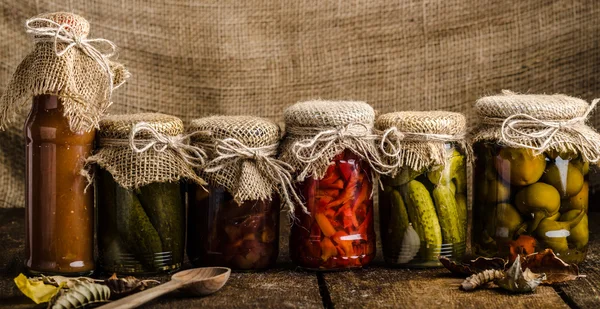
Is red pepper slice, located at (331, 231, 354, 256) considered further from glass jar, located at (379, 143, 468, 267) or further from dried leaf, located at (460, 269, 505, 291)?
dried leaf, located at (460, 269, 505, 291)

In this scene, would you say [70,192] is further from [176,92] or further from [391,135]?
[176,92]

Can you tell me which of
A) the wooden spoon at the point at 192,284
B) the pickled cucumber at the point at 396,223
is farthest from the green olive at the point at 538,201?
the wooden spoon at the point at 192,284

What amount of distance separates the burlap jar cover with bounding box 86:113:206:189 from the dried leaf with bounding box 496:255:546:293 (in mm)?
545

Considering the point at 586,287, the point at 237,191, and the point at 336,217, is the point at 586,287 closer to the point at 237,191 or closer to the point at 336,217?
the point at 336,217

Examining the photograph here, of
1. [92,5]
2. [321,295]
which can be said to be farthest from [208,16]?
[321,295]

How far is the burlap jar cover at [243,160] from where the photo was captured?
1405mm

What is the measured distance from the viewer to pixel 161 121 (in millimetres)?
1395

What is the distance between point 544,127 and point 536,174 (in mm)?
86

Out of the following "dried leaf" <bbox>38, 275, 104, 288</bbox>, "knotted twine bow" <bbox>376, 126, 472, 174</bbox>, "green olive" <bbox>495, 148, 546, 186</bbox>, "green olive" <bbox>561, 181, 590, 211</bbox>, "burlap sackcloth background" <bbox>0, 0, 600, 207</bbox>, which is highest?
"burlap sackcloth background" <bbox>0, 0, 600, 207</bbox>

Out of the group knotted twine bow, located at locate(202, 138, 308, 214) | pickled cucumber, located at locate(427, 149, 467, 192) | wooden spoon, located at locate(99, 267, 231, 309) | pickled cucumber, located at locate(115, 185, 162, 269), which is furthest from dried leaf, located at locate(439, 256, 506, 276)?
pickled cucumber, located at locate(115, 185, 162, 269)

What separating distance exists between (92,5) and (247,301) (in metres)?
1.08

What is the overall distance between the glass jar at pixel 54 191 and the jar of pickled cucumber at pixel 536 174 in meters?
0.74

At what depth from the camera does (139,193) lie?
139 centimetres

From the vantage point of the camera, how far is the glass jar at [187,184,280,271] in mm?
1424
